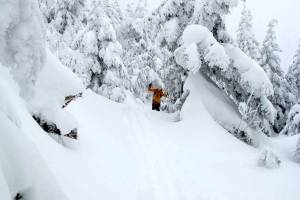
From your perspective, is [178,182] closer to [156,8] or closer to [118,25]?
[156,8]

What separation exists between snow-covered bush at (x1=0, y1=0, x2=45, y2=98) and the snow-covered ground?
0.54 m

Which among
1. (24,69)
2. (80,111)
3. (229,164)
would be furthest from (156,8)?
(24,69)

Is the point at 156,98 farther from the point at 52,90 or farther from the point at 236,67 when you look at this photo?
the point at 52,90

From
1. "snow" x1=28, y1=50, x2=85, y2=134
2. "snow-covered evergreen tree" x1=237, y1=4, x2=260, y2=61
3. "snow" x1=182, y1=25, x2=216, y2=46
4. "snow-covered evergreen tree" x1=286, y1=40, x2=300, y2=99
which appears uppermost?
"snow" x1=28, y1=50, x2=85, y2=134

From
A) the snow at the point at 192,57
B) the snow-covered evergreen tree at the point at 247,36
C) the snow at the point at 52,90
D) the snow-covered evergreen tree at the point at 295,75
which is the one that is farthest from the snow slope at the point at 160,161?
the snow-covered evergreen tree at the point at 247,36

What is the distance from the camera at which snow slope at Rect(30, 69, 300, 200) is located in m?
7.81

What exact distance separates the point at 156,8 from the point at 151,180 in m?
12.3

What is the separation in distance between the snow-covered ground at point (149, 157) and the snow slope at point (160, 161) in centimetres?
2

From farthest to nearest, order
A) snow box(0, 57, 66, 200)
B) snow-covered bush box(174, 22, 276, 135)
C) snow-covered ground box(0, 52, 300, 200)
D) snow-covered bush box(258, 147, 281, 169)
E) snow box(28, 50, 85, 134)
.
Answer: snow-covered bush box(174, 22, 276, 135)
snow-covered bush box(258, 147, 281, 169)
snow box(28, 50, 85, 134)
snow-covered ground box(0, 52, 300, 200)
snow box(0, 57, 66, 200)

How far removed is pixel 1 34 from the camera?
10.7 feet

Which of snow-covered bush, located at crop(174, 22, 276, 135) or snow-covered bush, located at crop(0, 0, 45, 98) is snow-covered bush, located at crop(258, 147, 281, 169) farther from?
snow-covered bush, located at crop(0, 0, 45, 98)

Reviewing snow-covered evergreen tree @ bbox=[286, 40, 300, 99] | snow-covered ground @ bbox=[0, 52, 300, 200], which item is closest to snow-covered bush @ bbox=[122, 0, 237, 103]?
snow-covered ground @ bbox=[0, 52, 300, 200]

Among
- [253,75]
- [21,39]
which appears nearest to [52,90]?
[21,39]

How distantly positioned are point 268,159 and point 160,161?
10.8 ft
